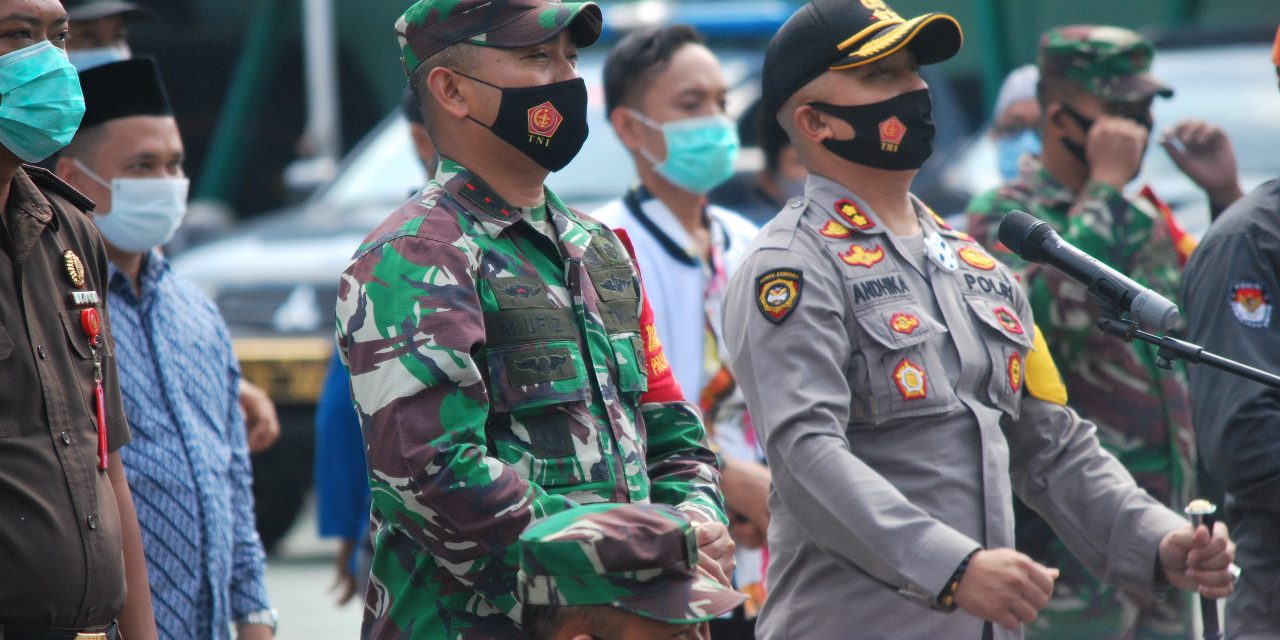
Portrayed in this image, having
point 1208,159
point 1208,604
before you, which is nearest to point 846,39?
point 1208,604

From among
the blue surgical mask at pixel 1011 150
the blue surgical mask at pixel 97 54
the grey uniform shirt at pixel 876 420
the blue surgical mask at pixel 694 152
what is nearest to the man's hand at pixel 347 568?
the blue surgical mask at pixel 694 152

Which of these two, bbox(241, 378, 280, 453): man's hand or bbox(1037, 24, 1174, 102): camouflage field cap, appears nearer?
bbox(241, 378, 280, 453): man's hand

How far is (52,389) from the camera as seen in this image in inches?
127

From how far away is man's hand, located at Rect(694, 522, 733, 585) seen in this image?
3.14 metres

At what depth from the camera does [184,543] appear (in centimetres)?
427

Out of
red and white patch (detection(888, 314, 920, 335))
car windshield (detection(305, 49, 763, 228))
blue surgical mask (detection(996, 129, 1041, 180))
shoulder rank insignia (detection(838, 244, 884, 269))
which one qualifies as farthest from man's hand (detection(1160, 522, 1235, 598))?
car windshield (detection(305, 49, 763, 228))

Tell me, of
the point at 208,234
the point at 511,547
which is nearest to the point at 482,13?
the point at 511,547

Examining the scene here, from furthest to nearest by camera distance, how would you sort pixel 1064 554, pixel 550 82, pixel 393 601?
pixel 1064 554, pixel 550 82, pixel 393 601

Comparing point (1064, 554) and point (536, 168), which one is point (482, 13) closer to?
point (536, 168)

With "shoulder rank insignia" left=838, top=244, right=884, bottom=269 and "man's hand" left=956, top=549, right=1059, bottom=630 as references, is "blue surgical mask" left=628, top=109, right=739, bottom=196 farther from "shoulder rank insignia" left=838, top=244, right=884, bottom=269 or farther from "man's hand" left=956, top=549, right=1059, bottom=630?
"man's hand" left=956, top=549, right=1059, bottom=630

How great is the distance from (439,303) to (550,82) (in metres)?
0.57

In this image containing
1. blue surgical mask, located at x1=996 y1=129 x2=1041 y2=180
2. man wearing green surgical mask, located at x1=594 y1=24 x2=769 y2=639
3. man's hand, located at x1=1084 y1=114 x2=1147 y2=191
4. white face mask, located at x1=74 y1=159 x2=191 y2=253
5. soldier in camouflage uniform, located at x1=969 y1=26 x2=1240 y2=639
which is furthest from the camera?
blue surgical mask, located at x1=996 y1=129 x2=1041 y2=180

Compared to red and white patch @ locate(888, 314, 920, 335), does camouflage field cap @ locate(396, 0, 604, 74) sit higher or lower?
higher

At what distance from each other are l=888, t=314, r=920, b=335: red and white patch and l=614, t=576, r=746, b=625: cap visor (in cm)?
92
